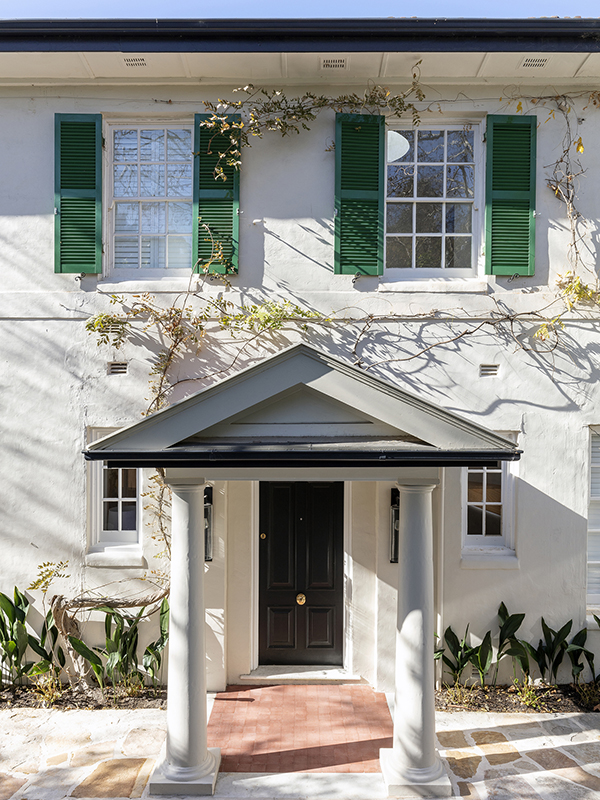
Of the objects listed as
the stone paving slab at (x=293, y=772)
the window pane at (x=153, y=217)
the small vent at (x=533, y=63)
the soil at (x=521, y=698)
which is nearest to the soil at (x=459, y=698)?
the soil at (x=521, y=698)

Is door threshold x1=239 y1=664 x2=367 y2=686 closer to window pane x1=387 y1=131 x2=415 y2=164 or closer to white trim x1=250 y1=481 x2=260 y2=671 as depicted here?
white trim x1=250 y1=481 x2=260 y2=671

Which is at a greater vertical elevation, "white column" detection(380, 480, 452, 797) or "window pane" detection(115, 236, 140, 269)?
"window pane" detection(115, 236, 140, 269)

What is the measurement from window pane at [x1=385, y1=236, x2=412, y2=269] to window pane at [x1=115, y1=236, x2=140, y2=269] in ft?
9.80

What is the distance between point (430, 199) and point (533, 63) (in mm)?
1708

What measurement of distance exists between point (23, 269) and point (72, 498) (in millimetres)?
2686

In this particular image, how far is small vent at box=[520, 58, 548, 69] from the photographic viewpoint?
596cm

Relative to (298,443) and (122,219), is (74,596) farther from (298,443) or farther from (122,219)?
(122,219)

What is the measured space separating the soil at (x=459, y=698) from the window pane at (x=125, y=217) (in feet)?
17.0

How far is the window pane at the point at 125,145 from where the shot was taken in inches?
258

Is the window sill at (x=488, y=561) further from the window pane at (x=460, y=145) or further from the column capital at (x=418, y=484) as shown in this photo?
the window pane at (x=460, y=145)

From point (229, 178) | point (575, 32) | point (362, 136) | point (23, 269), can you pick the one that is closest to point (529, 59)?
point (575, 32)

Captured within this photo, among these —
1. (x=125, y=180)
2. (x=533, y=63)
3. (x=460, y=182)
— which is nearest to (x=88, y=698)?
(x=125, y=180)

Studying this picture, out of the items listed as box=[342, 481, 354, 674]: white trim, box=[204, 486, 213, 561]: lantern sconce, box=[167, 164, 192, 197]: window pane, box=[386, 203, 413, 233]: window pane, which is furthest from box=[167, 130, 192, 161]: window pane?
box=[342, 481, 354, 674]: white trim

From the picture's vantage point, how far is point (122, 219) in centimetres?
664
